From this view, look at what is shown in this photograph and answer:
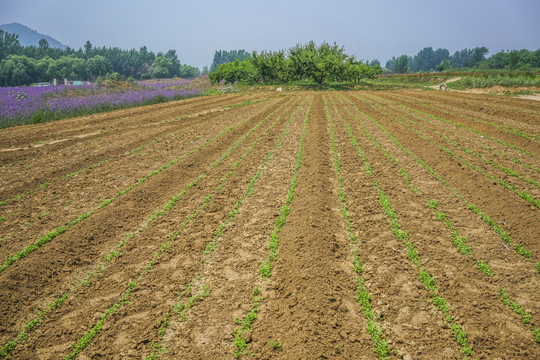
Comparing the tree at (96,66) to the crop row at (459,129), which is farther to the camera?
the tree at (96,66)

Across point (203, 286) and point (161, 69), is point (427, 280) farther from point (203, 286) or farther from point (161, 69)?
point (161, 69)

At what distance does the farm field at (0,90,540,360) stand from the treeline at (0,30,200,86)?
6951cm

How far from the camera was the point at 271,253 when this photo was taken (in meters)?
5.71

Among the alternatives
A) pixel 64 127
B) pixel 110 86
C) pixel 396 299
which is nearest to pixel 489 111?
pixel 396 299

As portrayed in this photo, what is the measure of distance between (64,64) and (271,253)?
406 ft

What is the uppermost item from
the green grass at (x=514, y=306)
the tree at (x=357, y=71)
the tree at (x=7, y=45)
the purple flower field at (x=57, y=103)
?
the tree at (x=7, y=45)

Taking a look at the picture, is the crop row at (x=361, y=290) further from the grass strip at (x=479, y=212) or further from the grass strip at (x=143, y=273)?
the grass strip at (x=143, y=273)

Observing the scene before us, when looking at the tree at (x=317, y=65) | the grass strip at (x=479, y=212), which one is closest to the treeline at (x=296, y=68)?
the tree at (x=317, y=65)

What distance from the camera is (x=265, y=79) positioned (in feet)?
185

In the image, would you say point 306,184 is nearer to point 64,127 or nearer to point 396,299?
point 396,299

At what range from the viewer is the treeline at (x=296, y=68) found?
50.7m

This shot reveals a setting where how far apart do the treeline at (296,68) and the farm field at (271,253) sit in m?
42.6

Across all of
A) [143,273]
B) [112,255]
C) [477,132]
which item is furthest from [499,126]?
[112,255]

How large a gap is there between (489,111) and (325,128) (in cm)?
1286
